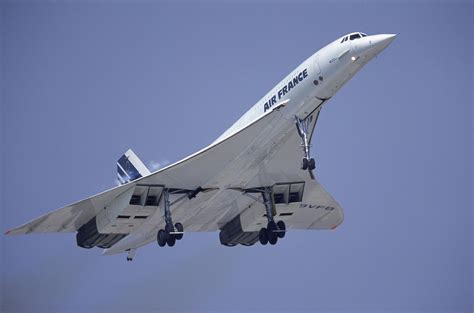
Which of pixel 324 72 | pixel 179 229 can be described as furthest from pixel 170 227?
pixel 324 72

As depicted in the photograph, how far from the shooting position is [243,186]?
2605 cm

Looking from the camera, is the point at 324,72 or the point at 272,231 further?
the point at 272,231

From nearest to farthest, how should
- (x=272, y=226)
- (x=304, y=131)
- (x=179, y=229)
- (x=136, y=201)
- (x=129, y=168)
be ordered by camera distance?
(x=304, y=131)
(x=179, y=229)
(x=136, y=201)
(x=272, y=226)
(x=129, y=168)

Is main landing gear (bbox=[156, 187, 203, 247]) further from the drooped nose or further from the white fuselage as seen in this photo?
the drooped nose

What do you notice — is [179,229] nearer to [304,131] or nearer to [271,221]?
[271,221]

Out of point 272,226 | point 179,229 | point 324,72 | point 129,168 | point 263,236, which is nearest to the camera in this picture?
point 324,72

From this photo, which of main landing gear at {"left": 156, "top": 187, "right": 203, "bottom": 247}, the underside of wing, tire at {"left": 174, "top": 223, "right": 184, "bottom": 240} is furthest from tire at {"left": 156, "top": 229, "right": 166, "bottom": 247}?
the underside of wing

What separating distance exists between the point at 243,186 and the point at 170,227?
2668 mm

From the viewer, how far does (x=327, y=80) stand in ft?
73.0

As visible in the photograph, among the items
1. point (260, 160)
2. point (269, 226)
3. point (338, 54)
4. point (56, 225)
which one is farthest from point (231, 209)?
point (338, 54)

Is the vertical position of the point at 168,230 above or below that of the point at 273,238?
below

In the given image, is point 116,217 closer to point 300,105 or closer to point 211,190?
point 211,190

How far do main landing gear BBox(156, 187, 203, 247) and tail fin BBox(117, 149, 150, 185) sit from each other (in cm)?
226

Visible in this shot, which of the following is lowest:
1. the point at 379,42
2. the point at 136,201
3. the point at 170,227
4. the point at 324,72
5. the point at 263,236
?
the point at 170,227
